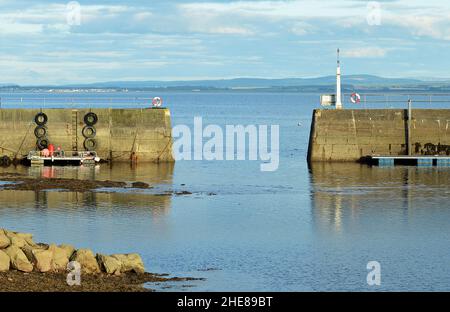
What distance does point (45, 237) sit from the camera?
37.1 m

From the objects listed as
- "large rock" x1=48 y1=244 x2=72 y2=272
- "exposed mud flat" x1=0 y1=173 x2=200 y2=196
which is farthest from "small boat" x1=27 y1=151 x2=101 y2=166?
"large rock" x1=48 y1=244 x2=72 y2=272

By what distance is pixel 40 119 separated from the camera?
6012 cm

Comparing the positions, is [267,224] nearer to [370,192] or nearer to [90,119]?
[370,192]

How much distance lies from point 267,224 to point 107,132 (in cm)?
2089

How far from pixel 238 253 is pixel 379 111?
27443 millimetres

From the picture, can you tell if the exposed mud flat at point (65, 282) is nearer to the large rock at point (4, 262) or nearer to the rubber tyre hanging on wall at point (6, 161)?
the large rock at point (4, 262)

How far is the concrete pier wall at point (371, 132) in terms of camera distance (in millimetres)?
59688

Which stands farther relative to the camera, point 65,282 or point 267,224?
point 267,224

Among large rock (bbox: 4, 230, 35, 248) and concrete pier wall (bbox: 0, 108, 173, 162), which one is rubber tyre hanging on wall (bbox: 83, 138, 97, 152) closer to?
concrete pier wall (bbox: 0, 108, 173, 162)

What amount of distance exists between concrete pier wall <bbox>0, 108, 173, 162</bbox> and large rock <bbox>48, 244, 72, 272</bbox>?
30502 millimetres

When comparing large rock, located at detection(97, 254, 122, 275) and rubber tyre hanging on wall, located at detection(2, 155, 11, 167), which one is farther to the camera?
rubber tyre hanging on wall, located at detection(2, 155, 11, 167)

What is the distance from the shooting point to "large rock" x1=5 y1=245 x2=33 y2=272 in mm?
28172

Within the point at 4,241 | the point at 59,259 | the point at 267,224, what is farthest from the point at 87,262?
the point at 267,224

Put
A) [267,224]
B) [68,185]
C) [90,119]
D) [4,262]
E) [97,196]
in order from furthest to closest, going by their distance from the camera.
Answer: [90,119] < [68,185] < [97,196] < [267,224] < [4,262]
